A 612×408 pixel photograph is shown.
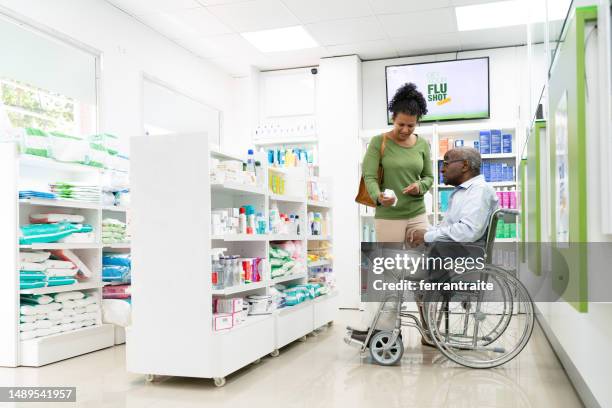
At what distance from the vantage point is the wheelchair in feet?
12.0

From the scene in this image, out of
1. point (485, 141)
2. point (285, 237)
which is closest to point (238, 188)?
point (285, 237)

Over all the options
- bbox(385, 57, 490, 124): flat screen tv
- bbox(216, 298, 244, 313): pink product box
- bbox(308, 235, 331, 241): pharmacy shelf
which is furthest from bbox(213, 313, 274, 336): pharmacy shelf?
bbox(385, 57, 490, 124): flat screen tv

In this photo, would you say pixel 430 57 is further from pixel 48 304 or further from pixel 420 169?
pixel 48 304

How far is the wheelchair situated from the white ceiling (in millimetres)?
3083

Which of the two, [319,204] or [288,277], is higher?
[319,204]

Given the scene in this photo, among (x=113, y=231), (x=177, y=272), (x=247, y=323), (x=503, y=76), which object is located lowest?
(x=247, y=323)

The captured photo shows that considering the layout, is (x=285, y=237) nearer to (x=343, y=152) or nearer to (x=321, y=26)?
(x=321, y=26)

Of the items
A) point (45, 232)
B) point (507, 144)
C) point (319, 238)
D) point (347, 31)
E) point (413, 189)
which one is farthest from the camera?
point (507, 144)

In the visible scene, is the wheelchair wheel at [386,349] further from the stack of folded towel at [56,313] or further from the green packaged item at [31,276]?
the green packaged item at [31,276]

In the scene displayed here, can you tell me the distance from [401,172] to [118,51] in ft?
11.1

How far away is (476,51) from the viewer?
741 centimetres

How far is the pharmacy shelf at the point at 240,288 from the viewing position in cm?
355

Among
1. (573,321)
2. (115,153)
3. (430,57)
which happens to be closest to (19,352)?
(115,153)

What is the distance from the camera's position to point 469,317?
3.83 metres
